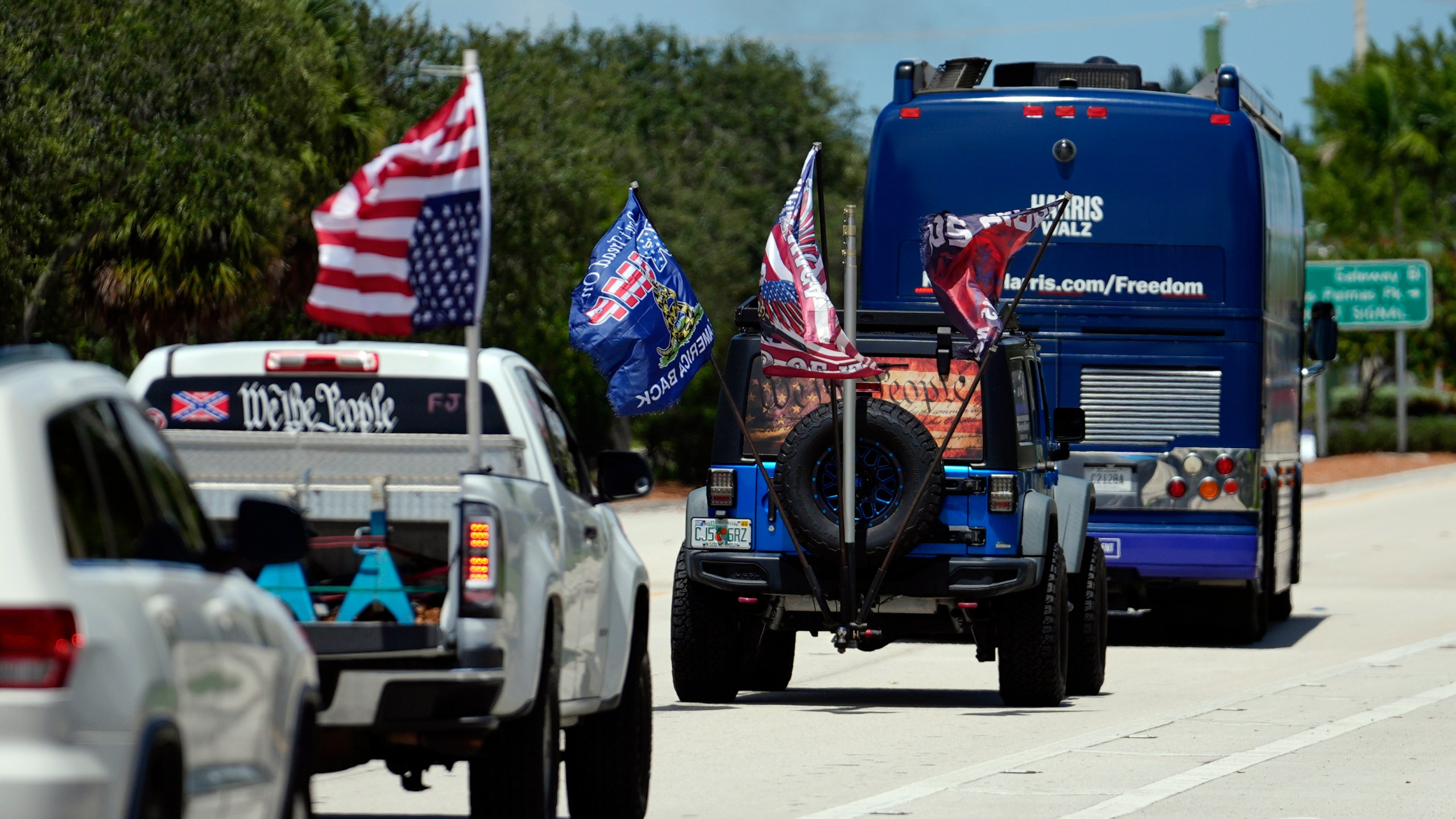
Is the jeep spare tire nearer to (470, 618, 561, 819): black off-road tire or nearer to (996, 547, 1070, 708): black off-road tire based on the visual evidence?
(996, 547, 1070, 708): black off-road tire

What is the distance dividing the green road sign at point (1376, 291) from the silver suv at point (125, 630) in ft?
142

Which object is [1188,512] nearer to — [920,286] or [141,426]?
[920,286]

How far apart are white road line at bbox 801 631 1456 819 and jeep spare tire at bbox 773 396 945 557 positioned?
1561 millimetres

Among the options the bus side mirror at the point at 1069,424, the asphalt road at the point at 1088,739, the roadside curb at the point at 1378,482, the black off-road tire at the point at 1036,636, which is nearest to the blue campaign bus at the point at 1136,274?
the asphalt road at the point at 1088,739

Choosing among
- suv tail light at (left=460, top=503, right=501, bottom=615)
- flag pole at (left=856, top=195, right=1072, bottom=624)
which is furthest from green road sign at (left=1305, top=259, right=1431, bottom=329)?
suv tail light at (left=460, top=503, right=501, bottom=615)

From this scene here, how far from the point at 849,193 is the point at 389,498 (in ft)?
135

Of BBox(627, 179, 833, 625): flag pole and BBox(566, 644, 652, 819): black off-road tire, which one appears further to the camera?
BBox(627, 179, 833, 625): flag pole

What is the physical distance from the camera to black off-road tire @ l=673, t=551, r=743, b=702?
13477mm

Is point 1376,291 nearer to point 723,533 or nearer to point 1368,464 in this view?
point 1368,464

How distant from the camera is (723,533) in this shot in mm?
13336

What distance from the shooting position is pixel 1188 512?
16875 mm

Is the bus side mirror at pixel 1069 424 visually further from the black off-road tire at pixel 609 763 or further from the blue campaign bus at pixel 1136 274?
the black off-road tire at pixel 609 763

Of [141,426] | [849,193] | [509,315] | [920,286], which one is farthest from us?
[849,193]

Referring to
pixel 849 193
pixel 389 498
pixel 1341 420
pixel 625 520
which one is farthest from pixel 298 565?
pixel 1341 420
